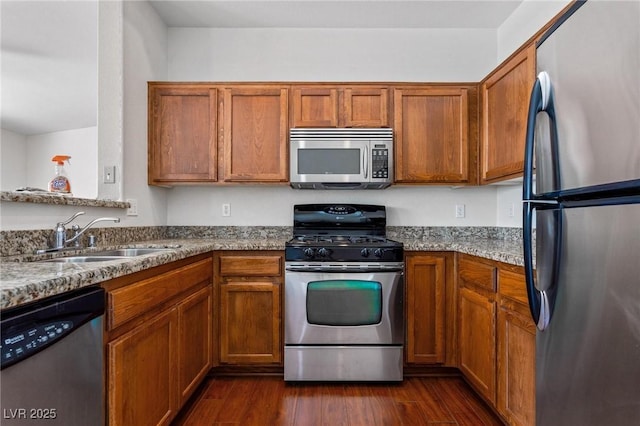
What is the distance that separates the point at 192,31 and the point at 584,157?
3031mm

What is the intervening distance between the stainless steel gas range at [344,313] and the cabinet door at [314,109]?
0.95 metres

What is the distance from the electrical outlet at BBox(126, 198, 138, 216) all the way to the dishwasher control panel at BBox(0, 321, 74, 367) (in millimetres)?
1560

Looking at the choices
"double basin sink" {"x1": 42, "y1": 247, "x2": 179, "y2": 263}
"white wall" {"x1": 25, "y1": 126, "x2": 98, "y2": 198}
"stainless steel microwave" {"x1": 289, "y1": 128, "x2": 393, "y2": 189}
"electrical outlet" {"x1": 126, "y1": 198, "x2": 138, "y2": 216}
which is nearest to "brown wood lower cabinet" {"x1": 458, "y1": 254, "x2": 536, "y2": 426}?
"stainless steel microwave" {"x1": 289, "y1": 128, "x2": 393, "y2": 189}

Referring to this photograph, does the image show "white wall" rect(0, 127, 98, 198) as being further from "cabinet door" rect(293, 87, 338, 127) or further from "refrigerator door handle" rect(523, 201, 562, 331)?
"refrigerator door handle" rect(523, 201, 562, 331)

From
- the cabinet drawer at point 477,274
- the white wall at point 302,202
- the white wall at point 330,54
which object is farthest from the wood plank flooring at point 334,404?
the white wall at point 330,54

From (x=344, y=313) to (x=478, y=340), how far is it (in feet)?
2.66

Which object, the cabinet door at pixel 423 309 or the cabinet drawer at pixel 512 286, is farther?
the cabinet door at pixel 423 309

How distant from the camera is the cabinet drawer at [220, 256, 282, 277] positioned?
2422 millimetres

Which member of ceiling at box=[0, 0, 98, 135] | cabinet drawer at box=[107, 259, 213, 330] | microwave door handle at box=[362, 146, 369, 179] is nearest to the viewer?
cabinet drawer at box=[107, 259, 213, 330]

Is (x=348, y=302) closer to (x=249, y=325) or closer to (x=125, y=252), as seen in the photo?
(x=249, y=325)

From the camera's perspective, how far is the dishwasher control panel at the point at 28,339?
2.69 ft

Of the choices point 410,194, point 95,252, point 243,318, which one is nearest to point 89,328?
point 95,252

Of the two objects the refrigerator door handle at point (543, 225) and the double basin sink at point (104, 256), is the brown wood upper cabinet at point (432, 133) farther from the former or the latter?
the double basin sink at point (104, 256)

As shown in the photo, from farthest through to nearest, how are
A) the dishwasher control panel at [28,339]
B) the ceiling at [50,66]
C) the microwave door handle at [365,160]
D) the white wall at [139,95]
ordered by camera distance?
the microwave door handle at [365,160] → the white wall at [139,95] → the ceiling at [50,66] → the dishwasher control panel at [28,339]
